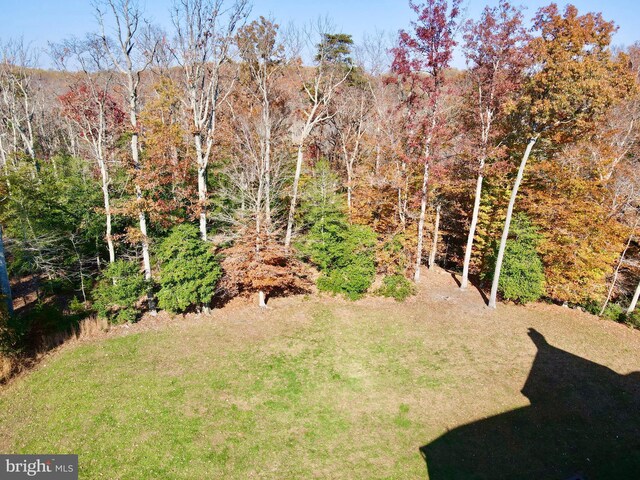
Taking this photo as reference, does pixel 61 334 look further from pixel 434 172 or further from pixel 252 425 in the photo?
pixel 434 172

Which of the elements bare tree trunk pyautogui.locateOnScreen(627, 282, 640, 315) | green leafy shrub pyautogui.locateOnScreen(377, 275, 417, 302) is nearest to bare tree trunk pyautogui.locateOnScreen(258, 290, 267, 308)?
green leafy shrub pyautogui.locateOnScreen(377, 275, 417, 302)

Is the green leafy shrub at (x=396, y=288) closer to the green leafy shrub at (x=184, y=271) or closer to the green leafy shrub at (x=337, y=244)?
the green leafy shrub at (x=337, y=244)

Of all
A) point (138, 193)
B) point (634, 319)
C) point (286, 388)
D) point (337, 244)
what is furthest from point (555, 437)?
point (138, 193)

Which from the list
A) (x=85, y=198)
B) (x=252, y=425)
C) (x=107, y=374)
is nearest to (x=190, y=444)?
(x=252, y=425)

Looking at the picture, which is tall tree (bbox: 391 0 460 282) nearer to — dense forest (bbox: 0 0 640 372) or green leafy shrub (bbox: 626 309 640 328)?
dense forest (bbox: 0 0 640 372)

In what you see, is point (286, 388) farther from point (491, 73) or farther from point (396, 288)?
point (491, 73)

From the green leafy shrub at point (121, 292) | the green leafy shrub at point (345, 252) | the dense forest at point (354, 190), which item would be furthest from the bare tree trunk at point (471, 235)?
the green leafy shrub at point (121, 292)
